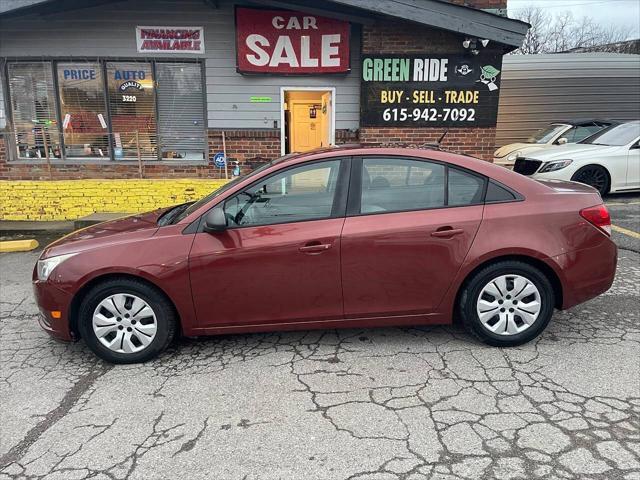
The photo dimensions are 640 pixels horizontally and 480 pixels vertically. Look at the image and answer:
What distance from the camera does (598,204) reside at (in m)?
3.80

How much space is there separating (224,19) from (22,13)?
10.9 feet

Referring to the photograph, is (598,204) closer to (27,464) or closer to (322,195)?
(322,195)

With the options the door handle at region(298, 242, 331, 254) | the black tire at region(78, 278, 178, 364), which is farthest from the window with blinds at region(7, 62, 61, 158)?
the door handle at region(298, 242, 331, 254)

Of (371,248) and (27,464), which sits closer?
(27,464)

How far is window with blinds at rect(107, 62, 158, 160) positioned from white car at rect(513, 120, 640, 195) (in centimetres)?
719

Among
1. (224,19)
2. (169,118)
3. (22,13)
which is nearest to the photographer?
(22,13)

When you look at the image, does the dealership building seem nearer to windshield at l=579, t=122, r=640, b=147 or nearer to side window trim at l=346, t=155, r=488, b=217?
windshield at l=579, t=122, r=640, b=147

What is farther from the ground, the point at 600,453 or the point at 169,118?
the point at 169,118

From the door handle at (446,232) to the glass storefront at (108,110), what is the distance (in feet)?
23.1

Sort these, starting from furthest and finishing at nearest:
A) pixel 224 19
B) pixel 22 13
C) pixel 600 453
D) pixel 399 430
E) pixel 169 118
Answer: pixel 169 118 < pixel 224 19 < pixel 22 13 < pixel 399 430 < pixel 600 453

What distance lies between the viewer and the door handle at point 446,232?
3596mm

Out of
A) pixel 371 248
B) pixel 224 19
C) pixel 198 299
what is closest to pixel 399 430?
pixel 371 248

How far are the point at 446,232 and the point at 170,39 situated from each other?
296 inches

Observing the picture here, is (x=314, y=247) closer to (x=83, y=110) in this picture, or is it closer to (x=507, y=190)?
(x=507, y=190)
